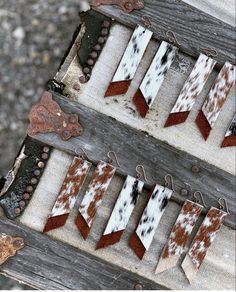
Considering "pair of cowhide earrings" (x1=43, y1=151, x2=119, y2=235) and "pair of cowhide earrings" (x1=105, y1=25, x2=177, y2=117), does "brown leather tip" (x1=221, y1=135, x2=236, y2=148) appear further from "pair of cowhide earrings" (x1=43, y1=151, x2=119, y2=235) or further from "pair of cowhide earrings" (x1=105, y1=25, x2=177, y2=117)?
"pair of cowhide earrings" (x1=43, y1=151, x2=119, y2=235)

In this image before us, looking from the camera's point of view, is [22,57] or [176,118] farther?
[22,57]

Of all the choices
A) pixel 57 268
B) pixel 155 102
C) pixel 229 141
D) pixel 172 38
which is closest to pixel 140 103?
pixel 155 102

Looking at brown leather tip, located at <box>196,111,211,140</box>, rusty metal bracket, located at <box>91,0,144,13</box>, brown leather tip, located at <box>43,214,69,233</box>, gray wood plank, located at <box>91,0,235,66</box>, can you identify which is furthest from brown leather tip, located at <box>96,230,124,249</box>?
rusty metal bracket, located at <box>91,0,144,13</box>

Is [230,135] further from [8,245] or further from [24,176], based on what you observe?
[8,245]

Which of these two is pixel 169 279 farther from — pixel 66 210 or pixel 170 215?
pixel 66 210

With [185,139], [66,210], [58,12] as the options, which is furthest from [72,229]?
[58,12]

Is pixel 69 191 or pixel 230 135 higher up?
pixel 230 135
